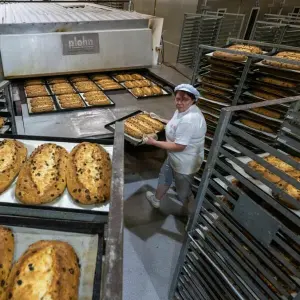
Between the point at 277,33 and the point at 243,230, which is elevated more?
the point at 277,33

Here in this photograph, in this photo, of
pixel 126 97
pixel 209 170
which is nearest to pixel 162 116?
pixel 126 97

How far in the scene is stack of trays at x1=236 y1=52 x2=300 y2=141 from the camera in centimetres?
202

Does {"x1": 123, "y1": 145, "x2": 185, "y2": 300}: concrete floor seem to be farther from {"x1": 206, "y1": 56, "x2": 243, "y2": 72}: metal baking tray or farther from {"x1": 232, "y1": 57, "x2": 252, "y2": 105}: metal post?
{"x1": 206, "y1": 56, "x2": 243, "y2": 72}: metal baking tray

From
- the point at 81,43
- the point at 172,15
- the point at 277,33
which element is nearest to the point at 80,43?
the point at 81,43

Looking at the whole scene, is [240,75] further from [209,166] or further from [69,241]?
[69,241]

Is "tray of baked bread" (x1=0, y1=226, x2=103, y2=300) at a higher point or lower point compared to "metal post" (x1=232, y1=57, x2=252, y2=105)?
lower

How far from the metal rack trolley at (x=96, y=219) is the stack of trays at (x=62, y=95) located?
59.6 inches

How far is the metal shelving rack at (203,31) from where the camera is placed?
13.1 ft

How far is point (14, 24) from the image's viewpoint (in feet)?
8.47

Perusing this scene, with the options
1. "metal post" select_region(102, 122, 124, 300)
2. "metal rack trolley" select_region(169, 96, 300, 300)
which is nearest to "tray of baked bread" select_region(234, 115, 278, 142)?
→ "metal rack trolley" select_region(169, 96, 300, 300)

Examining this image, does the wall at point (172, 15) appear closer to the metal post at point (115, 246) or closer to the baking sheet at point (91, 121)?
the baking sheet at point (91, 121)

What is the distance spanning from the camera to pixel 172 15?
508 centimetres

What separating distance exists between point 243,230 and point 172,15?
496 centimetres

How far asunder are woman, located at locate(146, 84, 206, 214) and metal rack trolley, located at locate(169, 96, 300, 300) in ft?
1.95
